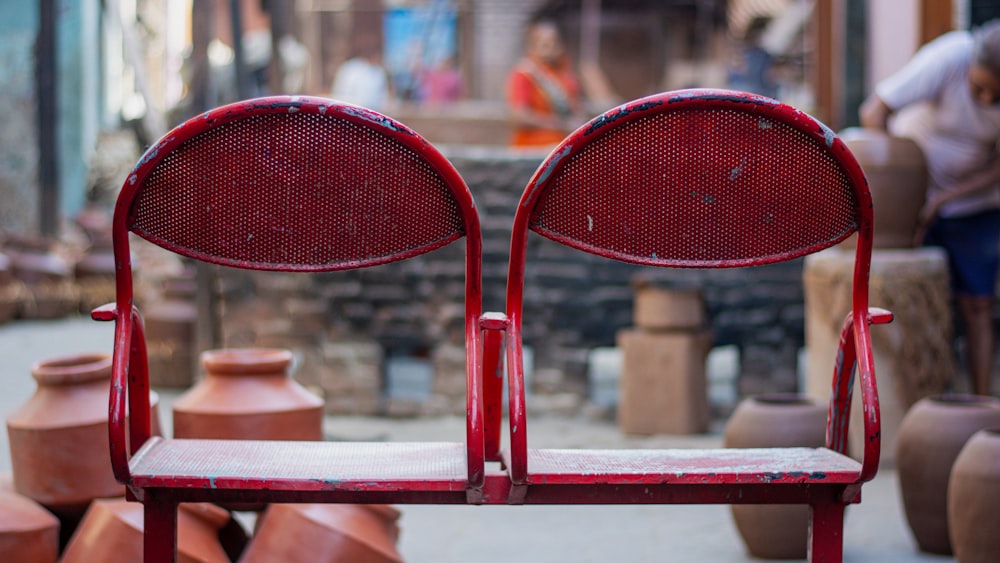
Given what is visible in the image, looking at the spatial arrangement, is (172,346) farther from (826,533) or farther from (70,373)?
(826,533)

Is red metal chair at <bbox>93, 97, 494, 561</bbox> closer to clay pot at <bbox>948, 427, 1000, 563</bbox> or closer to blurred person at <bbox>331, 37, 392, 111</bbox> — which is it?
clay pot at <bbox>948, 427, 1000, 563</bbox>

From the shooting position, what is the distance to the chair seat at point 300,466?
4.58ft

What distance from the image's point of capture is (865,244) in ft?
5.00

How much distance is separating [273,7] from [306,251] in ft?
18.9

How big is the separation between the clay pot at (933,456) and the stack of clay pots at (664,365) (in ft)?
A: 5.96

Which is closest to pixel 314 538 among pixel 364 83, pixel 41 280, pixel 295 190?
pixel 295 190

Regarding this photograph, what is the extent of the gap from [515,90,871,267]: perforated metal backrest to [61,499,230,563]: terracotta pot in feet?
3.09

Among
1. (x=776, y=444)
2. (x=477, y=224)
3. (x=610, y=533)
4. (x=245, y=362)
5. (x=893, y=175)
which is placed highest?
(x=893, y=175)

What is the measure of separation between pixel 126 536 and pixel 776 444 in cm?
149

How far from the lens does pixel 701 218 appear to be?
149 cm

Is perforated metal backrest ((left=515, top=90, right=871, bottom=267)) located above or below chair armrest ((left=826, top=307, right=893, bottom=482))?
above

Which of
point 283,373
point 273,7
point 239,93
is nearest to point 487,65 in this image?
point 273,7

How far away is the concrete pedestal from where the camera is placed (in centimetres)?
380

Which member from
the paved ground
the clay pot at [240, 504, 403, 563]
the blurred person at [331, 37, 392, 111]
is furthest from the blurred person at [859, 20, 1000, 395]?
the blurred person at [331, 37, 392, 111]
